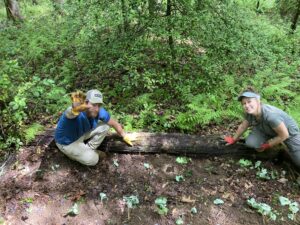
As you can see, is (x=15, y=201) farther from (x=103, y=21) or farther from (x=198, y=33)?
(x=198, y=33)

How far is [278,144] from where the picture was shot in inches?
203

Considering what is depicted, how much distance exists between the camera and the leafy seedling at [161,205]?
14.6 ft

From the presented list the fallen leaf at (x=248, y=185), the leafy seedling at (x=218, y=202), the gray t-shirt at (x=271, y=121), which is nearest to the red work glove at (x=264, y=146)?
the gray t-shirt at (x=271, y=121)

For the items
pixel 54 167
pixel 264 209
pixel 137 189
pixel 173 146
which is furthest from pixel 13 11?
pixel 264 209

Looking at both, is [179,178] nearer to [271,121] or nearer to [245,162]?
[245,162]

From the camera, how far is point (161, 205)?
449cm

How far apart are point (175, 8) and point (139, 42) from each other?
1130 millimetres

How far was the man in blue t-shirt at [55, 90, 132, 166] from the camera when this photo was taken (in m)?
4.43

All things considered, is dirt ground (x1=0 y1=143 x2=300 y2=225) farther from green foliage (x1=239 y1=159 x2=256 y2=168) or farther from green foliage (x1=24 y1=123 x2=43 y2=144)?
green foliage (x1=24 y1=123 x2=43 y2=144)

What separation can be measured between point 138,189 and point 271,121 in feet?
7.65

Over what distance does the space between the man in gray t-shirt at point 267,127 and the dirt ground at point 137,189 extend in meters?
0.47

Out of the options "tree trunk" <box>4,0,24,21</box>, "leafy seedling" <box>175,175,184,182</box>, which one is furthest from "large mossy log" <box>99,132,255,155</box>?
"tree trunk" <box>4,0,24,21</box>

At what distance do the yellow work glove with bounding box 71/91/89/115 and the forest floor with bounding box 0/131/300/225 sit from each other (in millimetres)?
1307

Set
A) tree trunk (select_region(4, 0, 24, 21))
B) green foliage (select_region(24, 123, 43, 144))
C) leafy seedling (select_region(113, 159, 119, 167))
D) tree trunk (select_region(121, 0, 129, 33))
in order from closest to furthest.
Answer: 1. leafy seedling (select_region(113, 159, 119, 167))
2. green foliage (select_region(24, 123, 43, 144))
3. tree trunk (select_region(121, 0, 129, 33))
4. tree trunk (select_region(4, 0, 24, 21))
